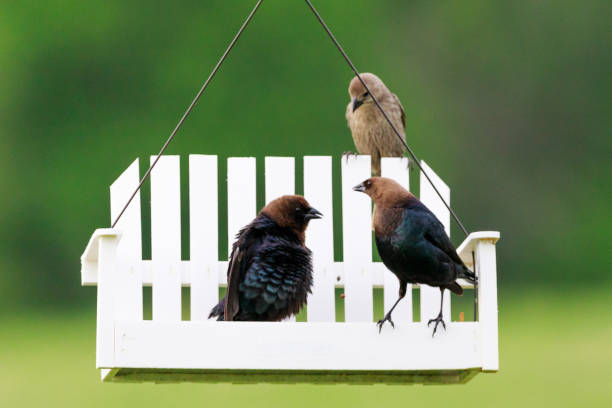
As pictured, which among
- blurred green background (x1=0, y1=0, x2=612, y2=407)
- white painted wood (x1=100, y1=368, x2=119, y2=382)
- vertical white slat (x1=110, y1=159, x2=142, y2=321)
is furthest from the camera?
blurred green background (x1=0, y1=0, x2=612, y2=407)

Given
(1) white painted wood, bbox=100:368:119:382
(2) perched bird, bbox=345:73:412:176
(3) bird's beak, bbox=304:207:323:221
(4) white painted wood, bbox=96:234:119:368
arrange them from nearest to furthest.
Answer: (4) white painted wood, bbox=96:234:119:368, (1) white painted wood, bbox=100:368:119:382, (3) bird's beak, bbox=304:207:323:221, (2) perched bird, bbox=345:73:412:176

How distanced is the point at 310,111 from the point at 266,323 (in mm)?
5339

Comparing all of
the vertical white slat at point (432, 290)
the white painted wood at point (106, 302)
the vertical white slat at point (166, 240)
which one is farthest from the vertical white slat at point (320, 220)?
the white painted wood at point (106, 302)

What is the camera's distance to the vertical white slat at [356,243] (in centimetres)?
336

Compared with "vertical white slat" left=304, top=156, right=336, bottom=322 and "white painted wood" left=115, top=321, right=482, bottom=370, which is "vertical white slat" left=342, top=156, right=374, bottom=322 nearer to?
"vertical white slat" left=304, top=156, right=336, bottom=322

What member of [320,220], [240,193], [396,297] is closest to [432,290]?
[396,297]

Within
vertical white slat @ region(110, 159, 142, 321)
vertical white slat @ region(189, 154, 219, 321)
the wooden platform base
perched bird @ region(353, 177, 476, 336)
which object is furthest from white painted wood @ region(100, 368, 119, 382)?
perched bird @ region(353, 177, 476, 336)

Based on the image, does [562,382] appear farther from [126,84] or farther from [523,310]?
[126,84]

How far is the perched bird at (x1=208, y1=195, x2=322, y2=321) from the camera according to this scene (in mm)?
3012

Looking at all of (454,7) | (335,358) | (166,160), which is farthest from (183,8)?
(335,358)

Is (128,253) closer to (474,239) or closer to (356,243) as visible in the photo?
(356,243)

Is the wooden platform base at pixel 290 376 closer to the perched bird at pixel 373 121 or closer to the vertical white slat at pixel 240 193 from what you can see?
the vertical white slat at pixel 240 193

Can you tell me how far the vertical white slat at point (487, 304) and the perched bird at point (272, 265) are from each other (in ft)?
1.47

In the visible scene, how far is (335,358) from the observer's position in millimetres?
2764
